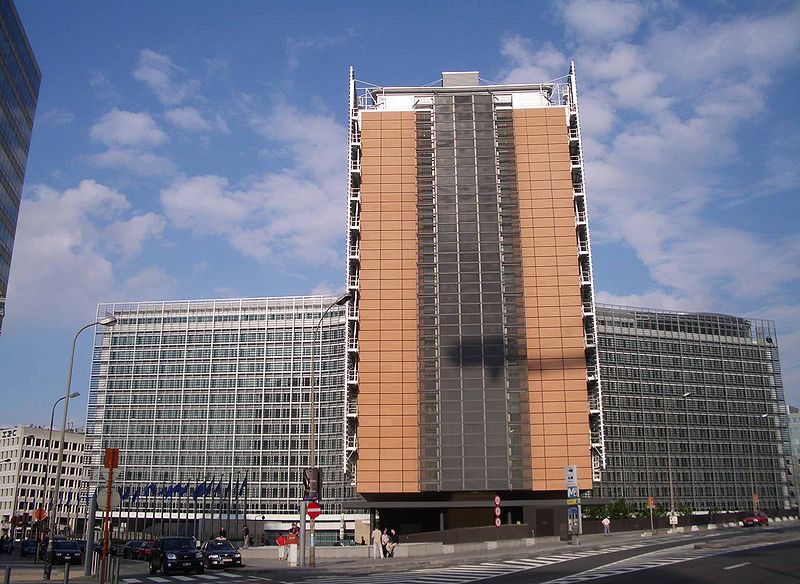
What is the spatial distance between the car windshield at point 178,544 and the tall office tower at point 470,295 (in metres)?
35.1

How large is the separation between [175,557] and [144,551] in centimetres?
1818

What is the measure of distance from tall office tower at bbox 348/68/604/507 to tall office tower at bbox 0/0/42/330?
31492mm

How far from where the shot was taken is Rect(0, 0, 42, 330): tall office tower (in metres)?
62.9

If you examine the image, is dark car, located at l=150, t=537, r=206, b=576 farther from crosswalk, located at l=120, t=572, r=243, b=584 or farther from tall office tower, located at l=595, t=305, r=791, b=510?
tall office tower, located at l=595, t=305, r=791, b=510

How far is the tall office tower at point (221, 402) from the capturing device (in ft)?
431

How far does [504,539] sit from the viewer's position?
5438 cm


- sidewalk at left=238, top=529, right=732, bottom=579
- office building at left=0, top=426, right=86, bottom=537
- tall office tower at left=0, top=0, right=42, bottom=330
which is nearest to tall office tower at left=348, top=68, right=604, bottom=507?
sidewalk at left=238, top=529, right=732, bottom=579

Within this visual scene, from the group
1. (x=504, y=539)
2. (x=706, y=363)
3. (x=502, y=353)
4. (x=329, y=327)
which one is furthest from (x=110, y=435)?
(x=706, y=363)

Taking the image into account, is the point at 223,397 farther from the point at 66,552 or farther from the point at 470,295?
the point at 66,552

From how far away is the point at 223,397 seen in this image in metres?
136

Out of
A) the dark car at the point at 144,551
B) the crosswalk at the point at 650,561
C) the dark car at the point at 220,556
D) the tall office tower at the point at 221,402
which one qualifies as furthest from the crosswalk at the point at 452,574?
the tall office tower at the point at 221,402

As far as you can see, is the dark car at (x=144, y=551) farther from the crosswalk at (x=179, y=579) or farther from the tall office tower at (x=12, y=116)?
the tall office tower at (x=12, y=116)

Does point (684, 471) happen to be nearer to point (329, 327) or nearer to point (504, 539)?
point (329, 327)

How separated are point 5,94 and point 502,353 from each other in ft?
163
